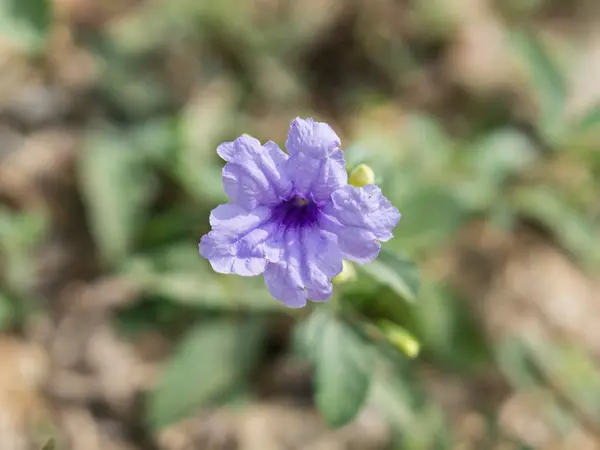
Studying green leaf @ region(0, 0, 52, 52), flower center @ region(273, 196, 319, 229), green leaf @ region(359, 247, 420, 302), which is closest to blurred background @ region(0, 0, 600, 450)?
green leaf @ region(0, 0, 52, 52)

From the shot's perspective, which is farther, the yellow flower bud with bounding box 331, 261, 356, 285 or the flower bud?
the flower bud

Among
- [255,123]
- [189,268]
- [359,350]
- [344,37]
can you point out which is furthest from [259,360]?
[344,37]

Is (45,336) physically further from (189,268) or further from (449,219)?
(449,219)

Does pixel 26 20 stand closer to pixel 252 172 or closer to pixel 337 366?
pixel 252 172

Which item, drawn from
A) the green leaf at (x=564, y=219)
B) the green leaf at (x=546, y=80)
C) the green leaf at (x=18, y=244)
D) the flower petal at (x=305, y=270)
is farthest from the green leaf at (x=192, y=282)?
the green leaf at (x=546, y=80)

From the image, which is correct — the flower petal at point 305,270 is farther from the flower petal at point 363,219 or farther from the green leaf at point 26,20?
the green leaf at point 26,20

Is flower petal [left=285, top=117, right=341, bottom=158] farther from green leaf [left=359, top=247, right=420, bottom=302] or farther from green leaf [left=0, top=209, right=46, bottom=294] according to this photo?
green leaf [left=0, top=209, right=46, bottom=294]
